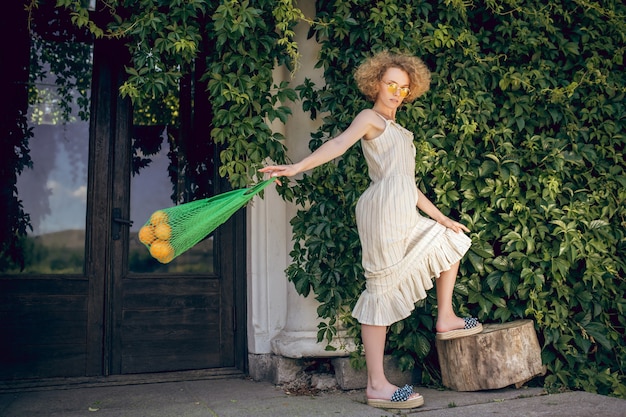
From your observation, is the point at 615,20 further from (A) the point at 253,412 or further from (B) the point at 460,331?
(A) the point at 253,412

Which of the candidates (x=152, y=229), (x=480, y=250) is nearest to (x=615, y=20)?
(x=480, y=250)

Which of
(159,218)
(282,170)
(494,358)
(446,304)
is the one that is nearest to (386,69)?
(282,170)

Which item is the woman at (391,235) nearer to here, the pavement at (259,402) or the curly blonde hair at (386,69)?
the curly blonde hair at (386,69)

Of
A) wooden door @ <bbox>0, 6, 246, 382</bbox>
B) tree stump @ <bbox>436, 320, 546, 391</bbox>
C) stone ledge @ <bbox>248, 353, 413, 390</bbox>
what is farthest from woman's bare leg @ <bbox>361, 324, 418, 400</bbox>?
wooden door @ <bbox>0, 6, 246, 382</bbox>

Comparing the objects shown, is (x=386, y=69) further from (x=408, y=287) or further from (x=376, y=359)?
(x=376, y=359)

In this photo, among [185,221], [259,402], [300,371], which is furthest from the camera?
[300,371]

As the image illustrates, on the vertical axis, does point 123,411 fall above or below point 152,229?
below

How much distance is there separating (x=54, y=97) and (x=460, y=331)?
316 centimetres

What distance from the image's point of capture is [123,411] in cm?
361

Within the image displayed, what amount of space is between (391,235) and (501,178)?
1158mm

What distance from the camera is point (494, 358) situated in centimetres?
373

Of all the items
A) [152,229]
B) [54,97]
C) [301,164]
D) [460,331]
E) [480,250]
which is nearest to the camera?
[301,164]

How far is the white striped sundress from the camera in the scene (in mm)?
3445


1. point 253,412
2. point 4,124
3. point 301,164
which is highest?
point 4,124
